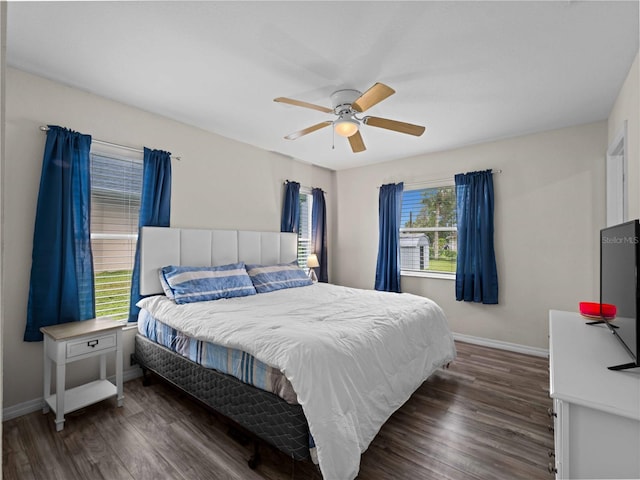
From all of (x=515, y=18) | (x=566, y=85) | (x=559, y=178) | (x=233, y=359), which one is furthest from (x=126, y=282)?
(x=559, y=178)

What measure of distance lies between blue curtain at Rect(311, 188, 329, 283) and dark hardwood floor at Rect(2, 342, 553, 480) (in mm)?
2787

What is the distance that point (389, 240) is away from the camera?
4832 millimetres

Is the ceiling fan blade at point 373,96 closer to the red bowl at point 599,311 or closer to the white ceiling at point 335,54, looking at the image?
the white ceiling at point 335,54

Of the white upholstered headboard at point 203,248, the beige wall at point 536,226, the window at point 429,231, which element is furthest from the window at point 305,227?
the beige wall at point 536,226

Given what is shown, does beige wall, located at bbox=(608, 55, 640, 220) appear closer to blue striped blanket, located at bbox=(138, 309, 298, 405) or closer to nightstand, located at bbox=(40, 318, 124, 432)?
blue striped blanket, located at bbox=(138, 309, 298, 405)

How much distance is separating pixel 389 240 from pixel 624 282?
331cm

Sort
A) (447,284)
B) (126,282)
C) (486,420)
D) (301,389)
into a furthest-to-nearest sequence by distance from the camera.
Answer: (447,284) < (126,282) < (486,420) < (301,389)

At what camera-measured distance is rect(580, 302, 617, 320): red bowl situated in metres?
1.84

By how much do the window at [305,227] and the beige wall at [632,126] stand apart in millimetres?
3743

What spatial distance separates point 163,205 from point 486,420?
11.3 feet

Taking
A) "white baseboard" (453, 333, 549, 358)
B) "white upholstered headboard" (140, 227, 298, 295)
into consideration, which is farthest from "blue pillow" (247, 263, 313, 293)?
"white baseboard" (453, 333, 549, 358)

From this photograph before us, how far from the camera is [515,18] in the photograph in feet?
6.20

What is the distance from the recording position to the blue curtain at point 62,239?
249 cm

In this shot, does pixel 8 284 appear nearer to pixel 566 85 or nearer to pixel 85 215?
pixel 85 215
